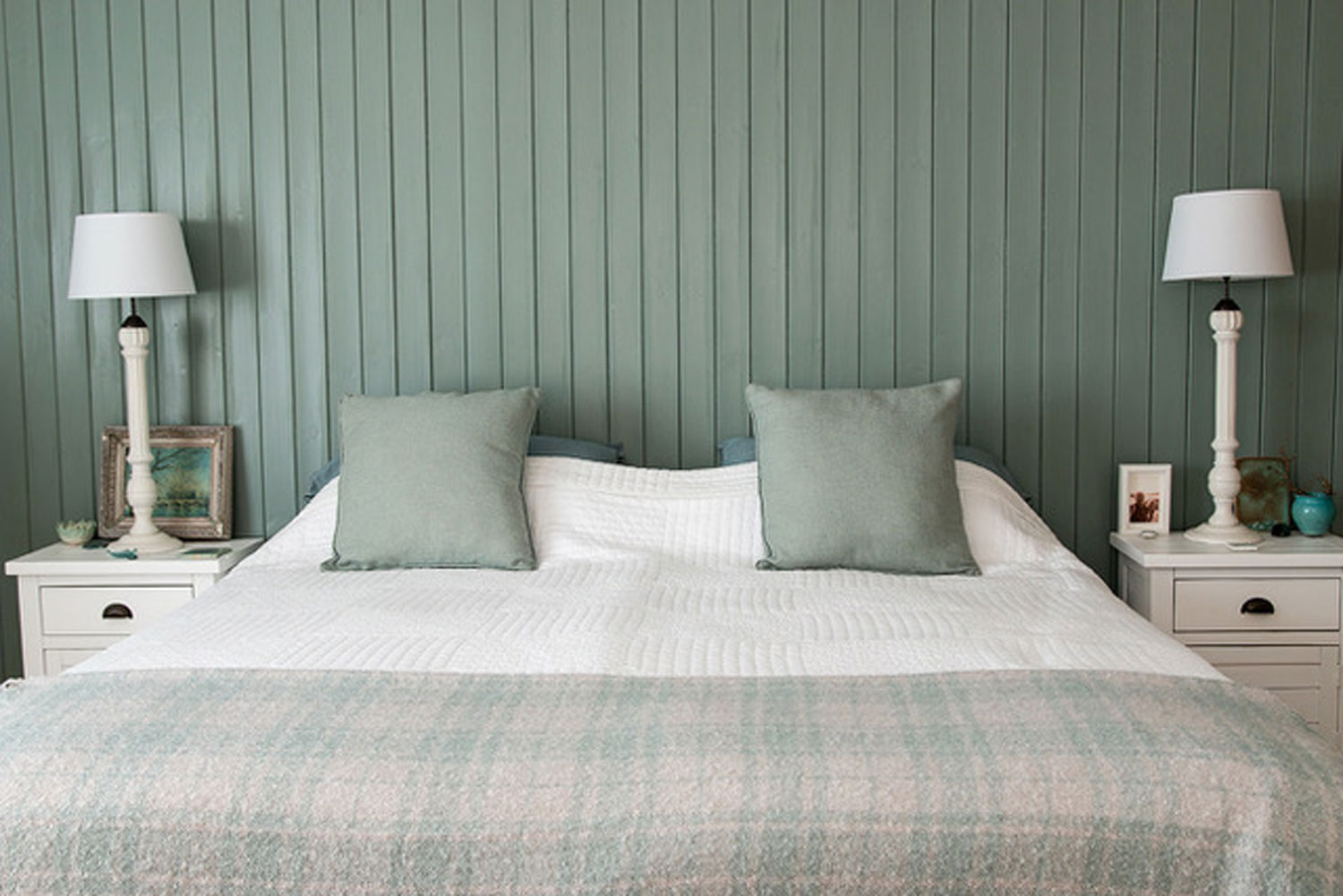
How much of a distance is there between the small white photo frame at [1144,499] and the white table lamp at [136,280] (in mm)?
2342

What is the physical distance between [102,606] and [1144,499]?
8.31 ft

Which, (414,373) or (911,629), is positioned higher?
(414,373)

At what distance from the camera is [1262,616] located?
9.71ft

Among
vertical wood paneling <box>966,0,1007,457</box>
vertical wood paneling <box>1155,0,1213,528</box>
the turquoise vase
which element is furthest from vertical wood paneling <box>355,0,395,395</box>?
the turquoise vase

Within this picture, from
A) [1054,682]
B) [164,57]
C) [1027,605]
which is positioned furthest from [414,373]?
[1054,682]

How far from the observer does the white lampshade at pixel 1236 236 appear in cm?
293

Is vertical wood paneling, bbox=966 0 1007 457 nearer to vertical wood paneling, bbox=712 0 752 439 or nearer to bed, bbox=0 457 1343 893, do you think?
vertical wood paneling, bbox=712 0 752 439

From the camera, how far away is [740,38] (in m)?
3.20

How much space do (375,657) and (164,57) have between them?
2.01 m

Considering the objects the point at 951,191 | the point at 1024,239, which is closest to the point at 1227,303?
the point at 1024,239

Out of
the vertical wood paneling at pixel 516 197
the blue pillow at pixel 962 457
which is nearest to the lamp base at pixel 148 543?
the vertical wood paneling at pixel 516 197

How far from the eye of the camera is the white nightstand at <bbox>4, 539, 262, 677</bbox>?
118 inches

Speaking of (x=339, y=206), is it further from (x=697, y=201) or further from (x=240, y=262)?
(x=697, y=201)

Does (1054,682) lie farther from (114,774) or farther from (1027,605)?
(114,774)
